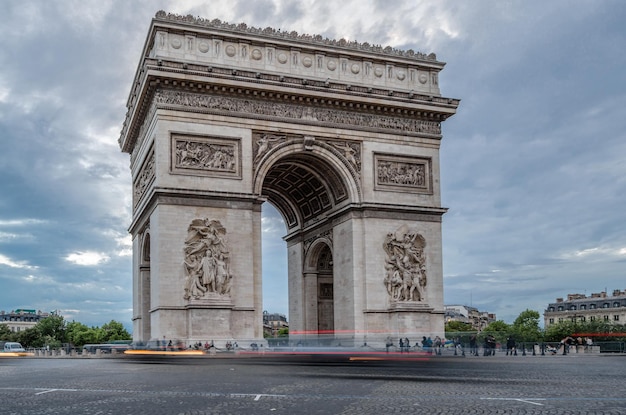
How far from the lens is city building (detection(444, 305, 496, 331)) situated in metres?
149

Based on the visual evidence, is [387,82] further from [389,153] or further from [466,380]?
[466,380]

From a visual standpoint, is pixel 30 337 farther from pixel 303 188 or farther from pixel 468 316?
pixel 468 316

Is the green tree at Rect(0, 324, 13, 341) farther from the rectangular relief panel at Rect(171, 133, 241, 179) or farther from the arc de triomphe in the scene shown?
the rectangular relief panel at Rect(171, 133, 241, 179)

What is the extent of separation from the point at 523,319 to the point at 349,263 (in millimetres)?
85510

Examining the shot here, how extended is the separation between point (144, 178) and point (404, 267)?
13204 millimetres

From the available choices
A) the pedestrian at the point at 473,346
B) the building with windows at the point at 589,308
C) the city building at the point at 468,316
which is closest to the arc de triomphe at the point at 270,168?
the pedestrian at the point at 473,346

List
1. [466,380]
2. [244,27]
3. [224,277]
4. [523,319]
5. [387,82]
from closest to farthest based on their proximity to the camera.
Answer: [466,380]
[224,277]
[244,27]
[387,82]
[523,319]

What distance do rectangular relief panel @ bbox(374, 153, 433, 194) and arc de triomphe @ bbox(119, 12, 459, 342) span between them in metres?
0.06

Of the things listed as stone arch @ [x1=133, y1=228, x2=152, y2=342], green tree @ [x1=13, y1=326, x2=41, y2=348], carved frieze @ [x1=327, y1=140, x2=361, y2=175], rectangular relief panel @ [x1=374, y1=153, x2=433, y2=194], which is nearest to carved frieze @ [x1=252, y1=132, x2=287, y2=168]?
carved frieze @ [x1=327, y1=140, x2=361, y2=175]

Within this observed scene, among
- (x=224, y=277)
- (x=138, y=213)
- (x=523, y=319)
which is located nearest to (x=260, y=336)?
(x=224, y=277)

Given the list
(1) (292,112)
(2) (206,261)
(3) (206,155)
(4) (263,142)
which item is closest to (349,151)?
(1) (292,112)

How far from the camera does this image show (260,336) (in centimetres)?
3250

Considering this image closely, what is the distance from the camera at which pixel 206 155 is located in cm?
3322

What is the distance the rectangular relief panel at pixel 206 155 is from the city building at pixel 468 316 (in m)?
112
